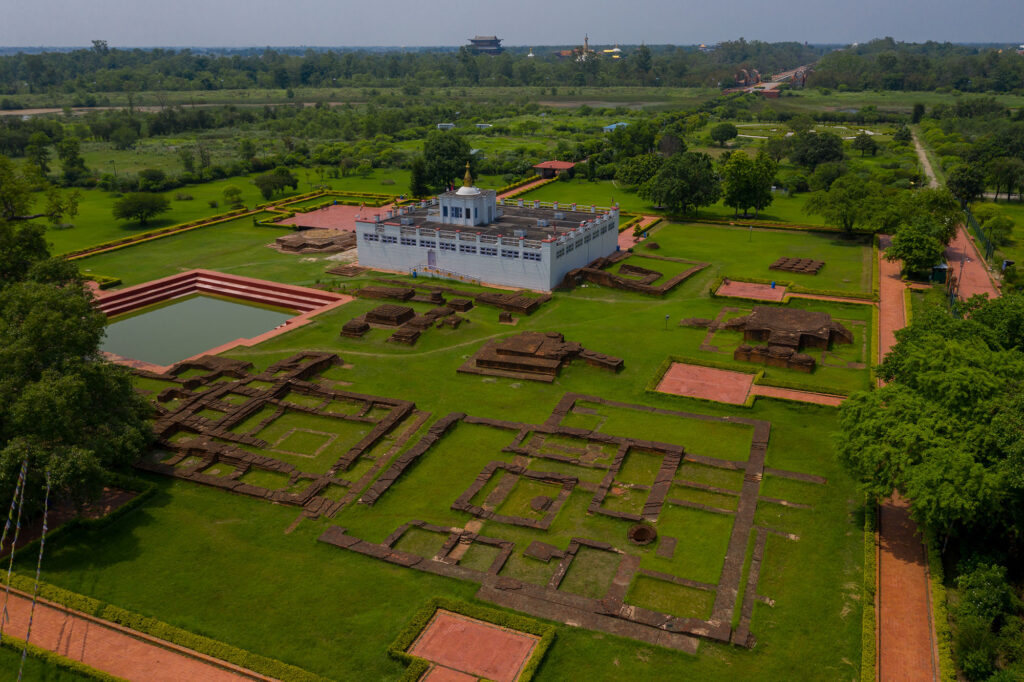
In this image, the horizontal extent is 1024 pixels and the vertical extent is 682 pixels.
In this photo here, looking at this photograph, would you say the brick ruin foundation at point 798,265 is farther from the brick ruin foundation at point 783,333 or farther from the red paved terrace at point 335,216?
the red paved terrace at point 335,216

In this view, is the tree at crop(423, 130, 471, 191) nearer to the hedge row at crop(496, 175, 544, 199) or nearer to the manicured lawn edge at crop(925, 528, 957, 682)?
the hedge row at crop(496, 175, 544, 199)

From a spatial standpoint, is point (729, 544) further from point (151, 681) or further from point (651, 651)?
point (151, 681)

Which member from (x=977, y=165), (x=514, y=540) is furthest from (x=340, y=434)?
(x=977, y=165)

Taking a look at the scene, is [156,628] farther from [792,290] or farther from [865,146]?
[865,146]

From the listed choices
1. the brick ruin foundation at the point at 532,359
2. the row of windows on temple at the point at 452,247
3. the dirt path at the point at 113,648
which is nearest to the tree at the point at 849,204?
the row of windows on temple at the point at 452,247

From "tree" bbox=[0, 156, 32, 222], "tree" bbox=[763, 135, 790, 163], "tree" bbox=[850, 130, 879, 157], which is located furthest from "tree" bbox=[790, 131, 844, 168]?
"tree" bbox=[0, 156, 32, 222]

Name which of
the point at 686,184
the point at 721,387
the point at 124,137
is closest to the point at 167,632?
the point at 721,387
